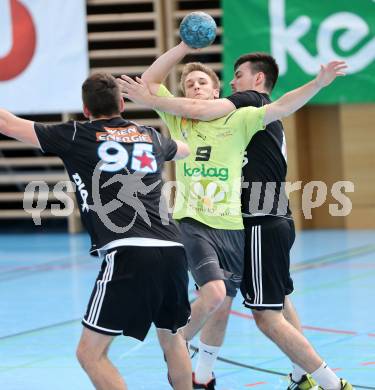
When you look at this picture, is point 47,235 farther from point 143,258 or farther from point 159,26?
point 143,258

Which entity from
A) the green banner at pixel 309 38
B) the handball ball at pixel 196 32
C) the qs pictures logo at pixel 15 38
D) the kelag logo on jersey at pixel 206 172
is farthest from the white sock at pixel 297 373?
the qs pictures logo at pixel 15 38

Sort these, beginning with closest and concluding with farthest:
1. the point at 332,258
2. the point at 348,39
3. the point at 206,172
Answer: the point at 206,172
the point at 332,258
the point at 348,39

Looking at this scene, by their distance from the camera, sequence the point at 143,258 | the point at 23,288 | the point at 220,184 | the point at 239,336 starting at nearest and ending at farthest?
the point at 143,258
the point at 220,184
the point at 239,336
the point at 23,288

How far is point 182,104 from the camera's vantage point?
586cm

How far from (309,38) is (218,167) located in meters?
7.15

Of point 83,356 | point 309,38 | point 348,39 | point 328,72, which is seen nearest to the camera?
point 83,356

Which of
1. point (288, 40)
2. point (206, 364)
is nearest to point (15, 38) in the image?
point (288, 40)

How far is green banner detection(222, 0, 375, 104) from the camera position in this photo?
12.5 meters

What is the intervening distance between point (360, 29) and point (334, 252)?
2.94 metres

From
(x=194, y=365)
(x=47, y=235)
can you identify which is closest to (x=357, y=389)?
(x=194, y=365)

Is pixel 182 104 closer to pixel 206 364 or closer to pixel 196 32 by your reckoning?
pixel 196 32

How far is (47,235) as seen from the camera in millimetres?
14141

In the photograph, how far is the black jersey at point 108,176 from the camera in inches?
195

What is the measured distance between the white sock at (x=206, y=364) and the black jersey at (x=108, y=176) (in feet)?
4.14
